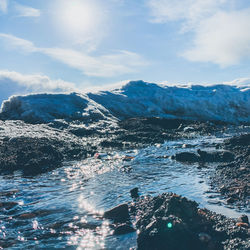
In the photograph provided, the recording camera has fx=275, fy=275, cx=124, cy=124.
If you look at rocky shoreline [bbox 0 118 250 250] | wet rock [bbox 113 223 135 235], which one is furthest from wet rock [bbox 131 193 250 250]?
wet rock [bbox 113 223 135 235]

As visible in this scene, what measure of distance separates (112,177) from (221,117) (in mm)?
63910

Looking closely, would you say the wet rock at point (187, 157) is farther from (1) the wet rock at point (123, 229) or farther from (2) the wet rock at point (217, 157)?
(1) the wet rock at point (123, 229)

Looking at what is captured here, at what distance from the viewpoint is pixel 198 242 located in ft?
30.1

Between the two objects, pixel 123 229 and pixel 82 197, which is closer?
pixel 123 229

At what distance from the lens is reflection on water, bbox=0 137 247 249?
10.5 m

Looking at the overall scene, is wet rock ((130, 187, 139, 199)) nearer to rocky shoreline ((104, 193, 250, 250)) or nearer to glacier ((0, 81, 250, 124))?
rocky shoreline ((104, 193, 250, 250))

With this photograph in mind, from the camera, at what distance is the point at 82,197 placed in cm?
1498

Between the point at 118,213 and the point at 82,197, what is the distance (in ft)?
11.4

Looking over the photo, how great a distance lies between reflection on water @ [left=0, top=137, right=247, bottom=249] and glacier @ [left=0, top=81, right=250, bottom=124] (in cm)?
2685

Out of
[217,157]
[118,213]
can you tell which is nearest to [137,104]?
[217,157]

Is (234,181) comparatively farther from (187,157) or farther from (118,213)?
(187,157)

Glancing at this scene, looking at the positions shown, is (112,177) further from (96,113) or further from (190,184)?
(96,113)

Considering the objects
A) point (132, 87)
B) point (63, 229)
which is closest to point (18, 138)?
point (63, 229)

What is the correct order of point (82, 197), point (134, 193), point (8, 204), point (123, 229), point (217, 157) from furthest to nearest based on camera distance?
point (217, 157), point (82, 197), point (134, 193), point (8, 204), point (123, 229)
